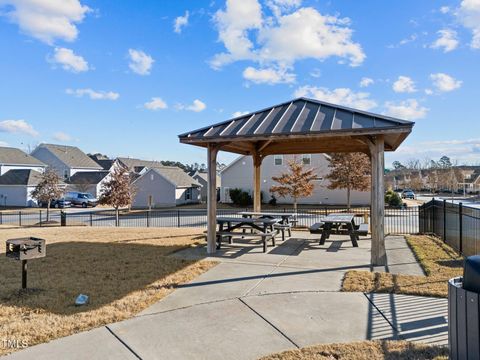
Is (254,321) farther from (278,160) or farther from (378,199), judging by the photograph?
(278,160)

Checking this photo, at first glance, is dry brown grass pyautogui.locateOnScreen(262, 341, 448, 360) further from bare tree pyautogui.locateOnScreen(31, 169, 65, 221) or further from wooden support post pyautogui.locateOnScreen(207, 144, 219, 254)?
bare tree pyautogui.locateOnScreen(31, 169, 65, 221)

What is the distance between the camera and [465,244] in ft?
28.0

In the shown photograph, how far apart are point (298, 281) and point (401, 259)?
3.19 metres

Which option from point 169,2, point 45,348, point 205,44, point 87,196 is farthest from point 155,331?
point 87,196

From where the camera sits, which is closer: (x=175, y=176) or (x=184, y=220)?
(x=184, y=220)

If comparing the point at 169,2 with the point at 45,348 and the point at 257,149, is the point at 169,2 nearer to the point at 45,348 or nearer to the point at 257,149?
the point at 257,149

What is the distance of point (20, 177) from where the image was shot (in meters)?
42.0

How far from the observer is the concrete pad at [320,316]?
13.0 feet

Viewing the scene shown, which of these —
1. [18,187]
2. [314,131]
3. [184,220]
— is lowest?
[184,220]

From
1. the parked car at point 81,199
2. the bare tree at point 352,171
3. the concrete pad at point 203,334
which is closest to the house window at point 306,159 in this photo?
the bare tree at point 352,171

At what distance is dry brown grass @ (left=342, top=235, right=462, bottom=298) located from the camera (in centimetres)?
550

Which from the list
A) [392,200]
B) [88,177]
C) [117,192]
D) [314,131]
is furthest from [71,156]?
[314,131]

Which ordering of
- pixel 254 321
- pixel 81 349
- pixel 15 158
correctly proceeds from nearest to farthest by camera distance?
pixel 81 349, pixel 254 321, pixel 15 158

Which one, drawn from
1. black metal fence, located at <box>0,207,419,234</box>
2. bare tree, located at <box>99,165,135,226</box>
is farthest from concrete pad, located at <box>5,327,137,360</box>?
bare tree, located at <box>99,165,135,226</box>
